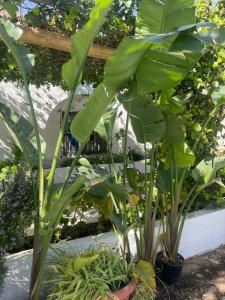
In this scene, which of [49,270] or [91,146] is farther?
[91,146]

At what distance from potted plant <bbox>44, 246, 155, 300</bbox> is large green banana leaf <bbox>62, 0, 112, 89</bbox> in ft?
5.14

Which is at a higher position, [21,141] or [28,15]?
[28,15]

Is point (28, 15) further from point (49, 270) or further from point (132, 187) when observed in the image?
point (49, 270)

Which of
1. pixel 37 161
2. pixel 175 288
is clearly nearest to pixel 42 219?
pixel 37 161

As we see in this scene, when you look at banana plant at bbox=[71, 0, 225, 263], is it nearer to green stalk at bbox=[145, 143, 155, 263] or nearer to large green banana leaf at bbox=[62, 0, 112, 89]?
large green banana leaf at bbox=[62, 0, 112, 89]

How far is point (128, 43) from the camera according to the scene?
215cm

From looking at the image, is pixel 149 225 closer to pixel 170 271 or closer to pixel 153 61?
pixel 170 271

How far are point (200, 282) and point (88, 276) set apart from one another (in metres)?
1.82

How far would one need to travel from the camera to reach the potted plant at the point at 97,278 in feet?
9.68

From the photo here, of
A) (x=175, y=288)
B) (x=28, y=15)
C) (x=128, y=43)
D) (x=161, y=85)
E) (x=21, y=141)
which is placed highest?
(x=28, y=15)

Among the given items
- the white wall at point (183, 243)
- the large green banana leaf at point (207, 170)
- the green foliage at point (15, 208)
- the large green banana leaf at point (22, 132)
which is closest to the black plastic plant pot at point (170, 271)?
the white wall at point (183, 243)

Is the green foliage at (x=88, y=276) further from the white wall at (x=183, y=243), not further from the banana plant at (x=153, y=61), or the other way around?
the banana plant at (x=153, y=61)

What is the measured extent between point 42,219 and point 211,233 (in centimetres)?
322

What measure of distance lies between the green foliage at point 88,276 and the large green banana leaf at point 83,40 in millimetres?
1568
